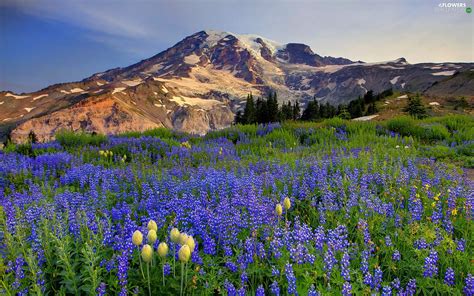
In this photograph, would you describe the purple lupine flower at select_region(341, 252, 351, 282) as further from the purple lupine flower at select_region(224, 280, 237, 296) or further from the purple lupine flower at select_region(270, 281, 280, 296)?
the purple lupine flower at select_region(224, 280, 237, 296)

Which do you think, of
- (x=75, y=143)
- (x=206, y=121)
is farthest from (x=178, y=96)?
(x=75, y=143)

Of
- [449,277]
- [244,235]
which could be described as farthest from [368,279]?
[244,235]

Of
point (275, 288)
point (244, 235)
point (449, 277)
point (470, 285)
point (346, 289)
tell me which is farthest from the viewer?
point (244, 235)

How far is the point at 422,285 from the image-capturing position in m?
2.55

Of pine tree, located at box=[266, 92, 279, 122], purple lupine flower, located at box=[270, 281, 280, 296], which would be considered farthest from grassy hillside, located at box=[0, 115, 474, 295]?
pine tree, located at box=[266, 92, 279, 122]

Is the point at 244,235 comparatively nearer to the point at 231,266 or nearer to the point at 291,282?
the point at 231,266

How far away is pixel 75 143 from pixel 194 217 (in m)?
7.92

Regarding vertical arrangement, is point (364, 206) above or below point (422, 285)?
above

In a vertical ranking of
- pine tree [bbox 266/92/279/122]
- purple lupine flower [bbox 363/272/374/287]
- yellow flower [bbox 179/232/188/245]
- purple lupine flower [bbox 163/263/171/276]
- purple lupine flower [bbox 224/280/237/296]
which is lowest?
purple lupine flower [bbox 363/272/374/287]

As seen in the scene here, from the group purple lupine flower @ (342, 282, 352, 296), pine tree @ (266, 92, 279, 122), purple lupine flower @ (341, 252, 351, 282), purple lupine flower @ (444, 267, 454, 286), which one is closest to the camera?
purple lupine flower @ (342, 282, 352, 296)

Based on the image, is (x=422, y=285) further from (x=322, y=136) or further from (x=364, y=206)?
(x=322, y=136)

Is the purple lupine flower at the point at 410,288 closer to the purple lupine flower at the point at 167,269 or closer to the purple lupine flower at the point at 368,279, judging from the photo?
the purple lupine flower at the point at 368,279

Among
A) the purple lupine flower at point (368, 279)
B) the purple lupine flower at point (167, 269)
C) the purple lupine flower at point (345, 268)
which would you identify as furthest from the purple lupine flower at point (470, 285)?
the purple lupine flower at point (167, 269)

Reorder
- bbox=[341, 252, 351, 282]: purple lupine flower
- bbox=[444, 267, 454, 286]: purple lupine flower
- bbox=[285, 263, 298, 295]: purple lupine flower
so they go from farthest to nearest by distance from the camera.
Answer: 1. bbox=[444, 267, 454, 286]: purple lupine flower
2. bbox=[341, 252, 351, 282]: purple lupine flower
3. bbox=[285, 263, 298, 295]: purple lupine flower
